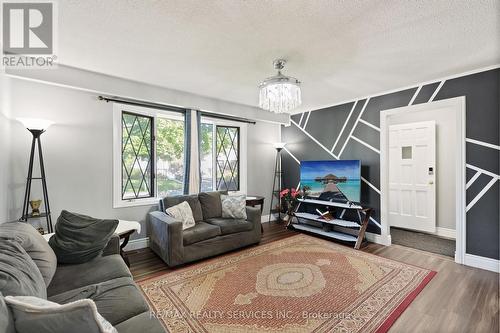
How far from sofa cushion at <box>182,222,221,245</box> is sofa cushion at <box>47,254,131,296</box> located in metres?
0.97

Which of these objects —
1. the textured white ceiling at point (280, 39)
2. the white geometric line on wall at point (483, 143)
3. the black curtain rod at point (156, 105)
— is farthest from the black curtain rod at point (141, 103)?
the white geometric line on wall at point (483, 143)

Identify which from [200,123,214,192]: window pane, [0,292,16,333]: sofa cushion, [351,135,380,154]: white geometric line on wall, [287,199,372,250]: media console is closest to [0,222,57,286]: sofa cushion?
[0,292,16,333]: sofa cushion

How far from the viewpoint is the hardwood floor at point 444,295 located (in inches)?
74.6

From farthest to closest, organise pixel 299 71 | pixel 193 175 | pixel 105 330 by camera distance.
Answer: pixel 193 175, pixel 299 71, pixel 105 330

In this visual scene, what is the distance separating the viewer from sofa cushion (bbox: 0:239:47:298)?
1.04m

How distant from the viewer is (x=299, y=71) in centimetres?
296

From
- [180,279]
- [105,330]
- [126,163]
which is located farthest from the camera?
[126,163]

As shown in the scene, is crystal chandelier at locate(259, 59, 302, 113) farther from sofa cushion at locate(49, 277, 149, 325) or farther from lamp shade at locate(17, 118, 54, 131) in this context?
lamp shade at locate(17, 118, 54, 131)

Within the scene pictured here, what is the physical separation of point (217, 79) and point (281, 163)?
283cm

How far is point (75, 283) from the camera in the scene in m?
1.68

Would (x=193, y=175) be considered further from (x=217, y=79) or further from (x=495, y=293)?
(x=495, y=293)

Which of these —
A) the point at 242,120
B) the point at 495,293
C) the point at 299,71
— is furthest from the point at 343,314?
the point at 242,120

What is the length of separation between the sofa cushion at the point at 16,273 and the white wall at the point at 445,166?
15.7 ft

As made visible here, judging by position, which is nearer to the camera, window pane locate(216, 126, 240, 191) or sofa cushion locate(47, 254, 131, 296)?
sofa cushion locate(47, 254, 131, 296)
